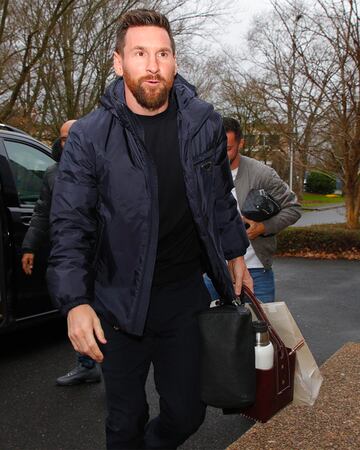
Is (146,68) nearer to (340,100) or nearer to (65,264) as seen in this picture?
(65,264)

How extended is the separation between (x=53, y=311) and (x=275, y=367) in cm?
301

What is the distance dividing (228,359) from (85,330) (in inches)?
22.2

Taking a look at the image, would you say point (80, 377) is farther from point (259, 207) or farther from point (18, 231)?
point (259, 207)

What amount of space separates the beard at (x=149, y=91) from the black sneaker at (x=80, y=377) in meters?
2.66

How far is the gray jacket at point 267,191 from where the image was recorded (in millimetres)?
3691

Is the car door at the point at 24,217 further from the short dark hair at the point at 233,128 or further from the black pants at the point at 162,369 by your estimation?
the black pants at the point at 162,369

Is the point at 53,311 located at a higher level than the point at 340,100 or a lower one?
lower

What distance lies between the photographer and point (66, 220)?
212 centimetres

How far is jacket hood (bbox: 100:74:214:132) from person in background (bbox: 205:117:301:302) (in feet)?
4.09

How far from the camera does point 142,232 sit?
7.06 ft

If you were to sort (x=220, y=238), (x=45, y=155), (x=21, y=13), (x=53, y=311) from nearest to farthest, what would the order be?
(x=220, y=238), (x=53, y=311), (x=45, y=155), (x=21, y=13)

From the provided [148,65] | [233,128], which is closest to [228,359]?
[148,65]

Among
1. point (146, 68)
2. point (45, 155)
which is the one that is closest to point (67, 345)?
point (45, 155)

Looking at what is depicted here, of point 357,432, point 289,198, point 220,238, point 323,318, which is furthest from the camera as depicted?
point 323,318
